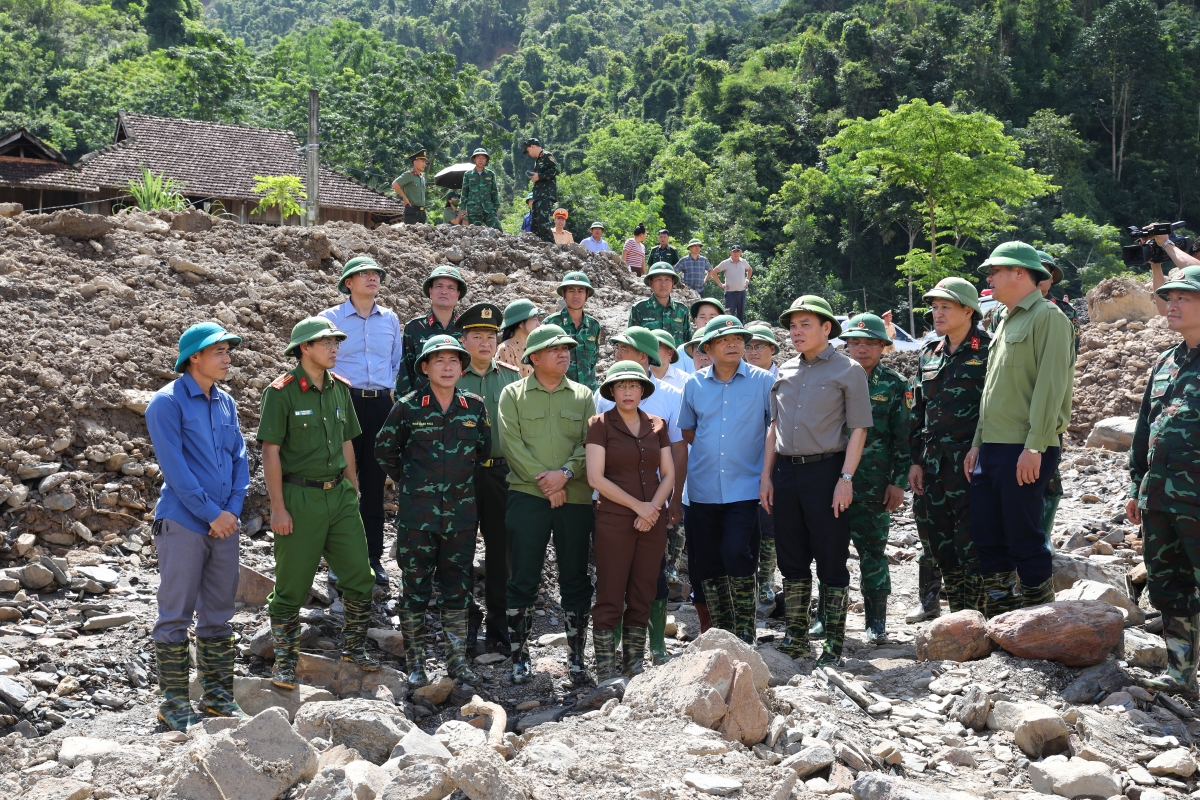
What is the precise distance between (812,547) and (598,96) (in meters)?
70.9

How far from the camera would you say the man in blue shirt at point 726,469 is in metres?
5.29

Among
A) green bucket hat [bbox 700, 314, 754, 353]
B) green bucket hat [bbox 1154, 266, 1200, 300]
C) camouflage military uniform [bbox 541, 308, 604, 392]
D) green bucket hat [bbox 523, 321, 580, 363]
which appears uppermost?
green bucket hat [bbox 1154, 266, 1200, 300]

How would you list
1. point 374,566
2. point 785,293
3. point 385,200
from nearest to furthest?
1. point 374,566
2. point 385,200
3. point 785,293

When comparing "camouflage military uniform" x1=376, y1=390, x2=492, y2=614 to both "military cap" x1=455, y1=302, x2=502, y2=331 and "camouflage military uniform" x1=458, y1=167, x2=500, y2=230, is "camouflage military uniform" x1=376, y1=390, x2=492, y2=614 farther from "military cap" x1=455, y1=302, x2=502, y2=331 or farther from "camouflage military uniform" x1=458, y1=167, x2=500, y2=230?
"camouflage military uniform" x1=458, y1=167, x2=500, y2=230

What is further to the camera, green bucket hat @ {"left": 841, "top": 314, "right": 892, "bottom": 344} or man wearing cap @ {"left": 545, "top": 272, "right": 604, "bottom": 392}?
man wearing cap @ {"left": 545, "top": 272, "right": 604, "bottom": 392}

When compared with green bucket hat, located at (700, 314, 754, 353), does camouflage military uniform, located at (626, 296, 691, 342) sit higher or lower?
lower

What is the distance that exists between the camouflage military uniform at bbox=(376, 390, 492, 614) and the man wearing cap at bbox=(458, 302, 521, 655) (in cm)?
34

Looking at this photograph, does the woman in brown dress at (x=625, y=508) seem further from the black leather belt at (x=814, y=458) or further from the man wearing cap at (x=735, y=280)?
the man wearing cap at (x=735, y=280)

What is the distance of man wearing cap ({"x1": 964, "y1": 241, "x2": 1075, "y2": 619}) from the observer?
4.82 metres

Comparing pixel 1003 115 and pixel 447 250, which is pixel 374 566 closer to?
pixel 447 250

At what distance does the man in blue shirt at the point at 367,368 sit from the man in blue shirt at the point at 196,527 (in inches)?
50.9

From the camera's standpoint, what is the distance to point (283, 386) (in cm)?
493

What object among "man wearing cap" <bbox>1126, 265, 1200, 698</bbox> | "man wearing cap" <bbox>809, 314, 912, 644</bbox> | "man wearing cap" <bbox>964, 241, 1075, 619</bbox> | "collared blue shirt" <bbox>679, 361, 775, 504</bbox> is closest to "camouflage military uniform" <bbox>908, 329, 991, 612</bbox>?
"man wearing cap" <bbox>809, 314, 912, 644</bbox>

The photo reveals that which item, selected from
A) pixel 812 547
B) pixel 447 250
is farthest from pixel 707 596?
pixel 447 250
